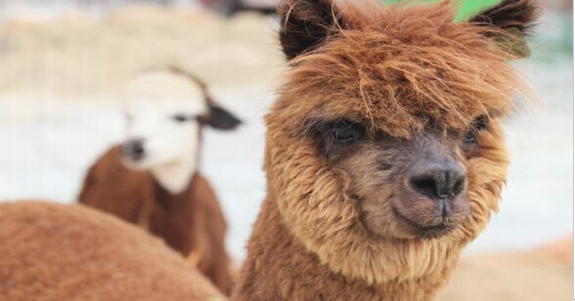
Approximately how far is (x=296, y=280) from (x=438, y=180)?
21.7 inches

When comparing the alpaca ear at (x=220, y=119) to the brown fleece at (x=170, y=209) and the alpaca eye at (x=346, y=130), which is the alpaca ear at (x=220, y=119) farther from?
the alpaca eye at (x=346, y=130)

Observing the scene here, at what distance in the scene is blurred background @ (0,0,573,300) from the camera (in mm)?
6809

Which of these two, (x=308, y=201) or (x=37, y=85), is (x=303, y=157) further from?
(x=37, y=85)

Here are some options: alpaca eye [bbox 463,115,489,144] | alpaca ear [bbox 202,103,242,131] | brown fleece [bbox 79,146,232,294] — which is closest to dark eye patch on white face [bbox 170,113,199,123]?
alpaca ear [bbox 202,103,242,131]

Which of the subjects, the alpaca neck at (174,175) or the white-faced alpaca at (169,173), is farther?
the alpaca neck at (174,175)

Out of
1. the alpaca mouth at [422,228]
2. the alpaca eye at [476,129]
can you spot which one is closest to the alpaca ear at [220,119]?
the alpaca eye at [476,129]

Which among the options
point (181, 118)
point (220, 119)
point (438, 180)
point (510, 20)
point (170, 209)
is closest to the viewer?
point (438, 180)

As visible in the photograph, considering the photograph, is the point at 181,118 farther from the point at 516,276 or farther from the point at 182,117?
the point at 516,276

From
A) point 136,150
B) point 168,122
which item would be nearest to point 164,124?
point 168,122

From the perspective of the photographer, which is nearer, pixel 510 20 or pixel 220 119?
pixel 510 20

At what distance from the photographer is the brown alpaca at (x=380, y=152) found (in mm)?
2404

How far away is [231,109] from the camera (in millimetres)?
9656

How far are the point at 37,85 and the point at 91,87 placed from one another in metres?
0.91

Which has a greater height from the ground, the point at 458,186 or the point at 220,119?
the point at 220,119
